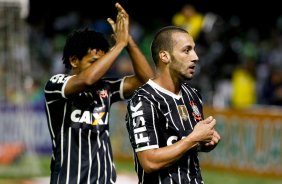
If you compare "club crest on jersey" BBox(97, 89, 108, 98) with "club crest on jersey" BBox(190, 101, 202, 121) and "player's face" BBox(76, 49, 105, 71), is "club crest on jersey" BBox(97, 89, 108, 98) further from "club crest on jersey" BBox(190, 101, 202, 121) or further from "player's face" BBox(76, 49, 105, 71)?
"club crest on jersey" BBox(190, 101, 202, 121)

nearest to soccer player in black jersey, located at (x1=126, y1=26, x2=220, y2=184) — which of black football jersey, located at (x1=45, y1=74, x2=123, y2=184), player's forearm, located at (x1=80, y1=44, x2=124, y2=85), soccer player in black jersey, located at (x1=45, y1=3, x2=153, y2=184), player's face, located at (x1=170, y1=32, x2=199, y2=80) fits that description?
player's face, located at (x1=170, y1=32, x2=199, y2=80)

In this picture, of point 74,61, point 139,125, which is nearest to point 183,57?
point 139,125

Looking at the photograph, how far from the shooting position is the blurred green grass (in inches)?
614

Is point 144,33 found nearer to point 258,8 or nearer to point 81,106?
point 258,8

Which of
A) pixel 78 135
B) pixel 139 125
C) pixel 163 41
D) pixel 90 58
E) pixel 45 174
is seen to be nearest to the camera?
pixel 139 125

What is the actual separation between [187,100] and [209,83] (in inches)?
509

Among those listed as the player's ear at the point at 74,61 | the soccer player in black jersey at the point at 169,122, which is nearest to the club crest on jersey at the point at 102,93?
the player's ear at the point at 74,61

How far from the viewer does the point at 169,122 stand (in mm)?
6703

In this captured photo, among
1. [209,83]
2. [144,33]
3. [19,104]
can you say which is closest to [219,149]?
[209,83]

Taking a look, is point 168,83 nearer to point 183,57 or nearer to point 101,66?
point 183,57

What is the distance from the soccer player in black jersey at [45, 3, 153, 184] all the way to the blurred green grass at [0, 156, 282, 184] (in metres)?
7.36

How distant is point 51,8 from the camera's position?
86.2 ft

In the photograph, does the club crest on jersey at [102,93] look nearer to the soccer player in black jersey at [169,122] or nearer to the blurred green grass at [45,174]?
the soccer player in black jersey at [169,122]

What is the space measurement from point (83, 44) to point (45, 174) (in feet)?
25.9
